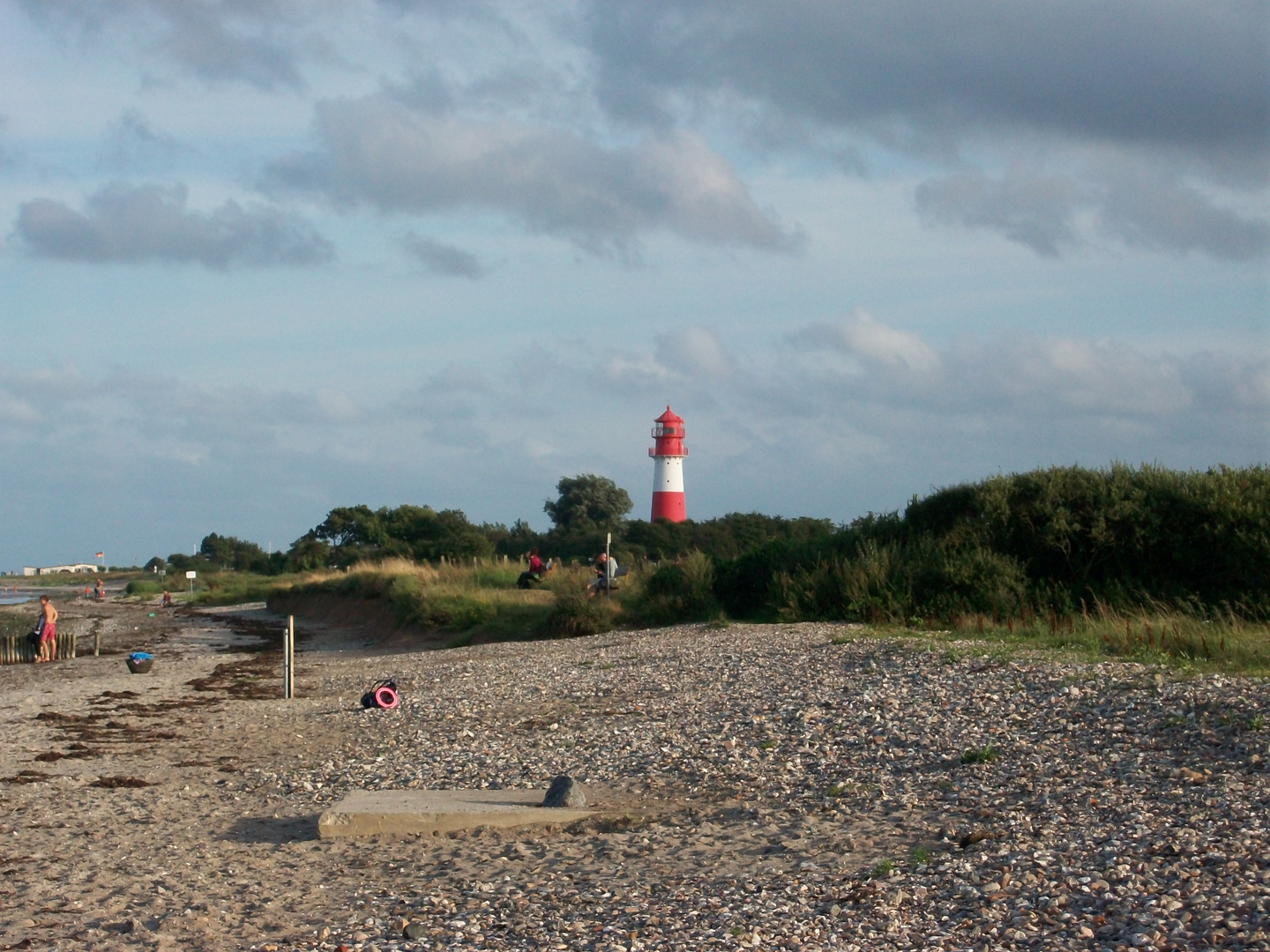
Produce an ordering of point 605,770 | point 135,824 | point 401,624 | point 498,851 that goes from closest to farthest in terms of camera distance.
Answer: point 498,851, point 135,824, point 605,770, point 401,624

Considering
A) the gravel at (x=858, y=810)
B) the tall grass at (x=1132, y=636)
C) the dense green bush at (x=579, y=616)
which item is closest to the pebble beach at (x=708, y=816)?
the gravel at (x=858, y=810)

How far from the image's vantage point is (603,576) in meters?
28.2

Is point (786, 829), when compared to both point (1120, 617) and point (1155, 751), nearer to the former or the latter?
point (1155, 751)

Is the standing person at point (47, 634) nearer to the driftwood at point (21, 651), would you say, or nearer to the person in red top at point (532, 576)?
the driftwood at point (21, 651)

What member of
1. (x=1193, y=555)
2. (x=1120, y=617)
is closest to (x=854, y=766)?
(x=1120, y=617)

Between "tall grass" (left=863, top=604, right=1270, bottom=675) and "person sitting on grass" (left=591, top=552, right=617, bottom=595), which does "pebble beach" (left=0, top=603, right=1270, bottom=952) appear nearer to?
"tall grass" (left=863, top=604, right=1270, bottom=675)

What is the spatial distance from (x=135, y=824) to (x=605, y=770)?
3.68 metres

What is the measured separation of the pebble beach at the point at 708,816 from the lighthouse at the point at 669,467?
37.9m

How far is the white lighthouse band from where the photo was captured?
54125 mm

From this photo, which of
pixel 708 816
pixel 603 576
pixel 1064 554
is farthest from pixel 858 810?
pixel 603 576

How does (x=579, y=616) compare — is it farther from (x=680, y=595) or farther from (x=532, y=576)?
(x=532, y=576)

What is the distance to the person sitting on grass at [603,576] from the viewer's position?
27.2 metres

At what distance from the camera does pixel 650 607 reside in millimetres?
25359

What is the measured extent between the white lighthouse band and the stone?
45.4 m
